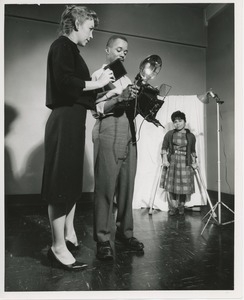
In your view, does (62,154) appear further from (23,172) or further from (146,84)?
(23,172)


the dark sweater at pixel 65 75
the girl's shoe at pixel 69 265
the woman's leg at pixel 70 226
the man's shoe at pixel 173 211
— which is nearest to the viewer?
the dark sweater at pixel 65 75

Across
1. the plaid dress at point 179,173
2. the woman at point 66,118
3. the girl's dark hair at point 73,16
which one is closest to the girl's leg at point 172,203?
the plaid dress at point 179,173

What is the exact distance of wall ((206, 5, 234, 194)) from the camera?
2.75 meters

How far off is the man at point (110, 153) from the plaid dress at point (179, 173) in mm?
1218

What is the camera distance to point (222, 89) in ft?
9.78

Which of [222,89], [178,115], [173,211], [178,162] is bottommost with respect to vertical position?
[173,211]

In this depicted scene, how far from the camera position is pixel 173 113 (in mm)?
2609

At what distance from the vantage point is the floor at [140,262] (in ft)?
3.52

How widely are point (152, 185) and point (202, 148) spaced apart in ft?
2.37

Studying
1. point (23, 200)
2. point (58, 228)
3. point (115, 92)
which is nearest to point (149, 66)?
point (115, 92)

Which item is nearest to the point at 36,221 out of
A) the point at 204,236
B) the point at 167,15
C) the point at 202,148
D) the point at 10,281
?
the point at 10,281

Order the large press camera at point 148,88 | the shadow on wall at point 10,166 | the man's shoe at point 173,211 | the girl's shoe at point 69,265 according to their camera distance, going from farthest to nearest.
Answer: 1. the shadow on wall at point 10,166
2. the man's shoe at point 173,211
3. the large press camera at point 148,88
4. the girl's shoe at point 69,265

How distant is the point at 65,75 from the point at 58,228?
683mm

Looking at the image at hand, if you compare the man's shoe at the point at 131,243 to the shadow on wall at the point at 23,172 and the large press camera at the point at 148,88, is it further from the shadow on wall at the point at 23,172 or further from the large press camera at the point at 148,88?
the shadow on wall at the point at 23,172
